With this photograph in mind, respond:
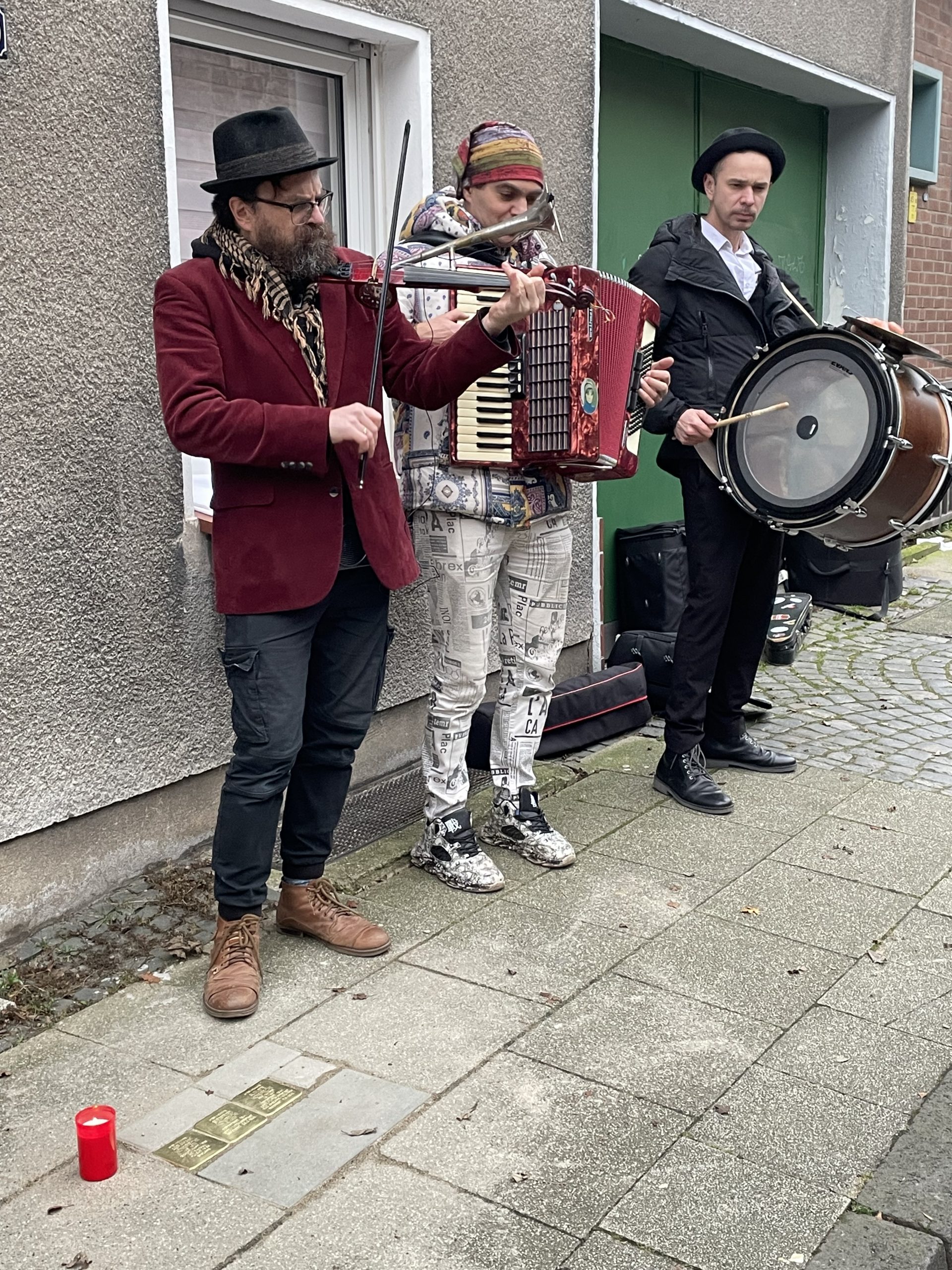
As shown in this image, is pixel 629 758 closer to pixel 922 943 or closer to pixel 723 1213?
pixel 922 943

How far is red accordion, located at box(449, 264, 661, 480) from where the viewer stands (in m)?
3.58

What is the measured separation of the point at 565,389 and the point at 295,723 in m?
1.13

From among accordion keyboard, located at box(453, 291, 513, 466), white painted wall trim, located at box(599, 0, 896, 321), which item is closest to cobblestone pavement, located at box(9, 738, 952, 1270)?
accordion keyboard, located at box(453, 291, 513, 466)

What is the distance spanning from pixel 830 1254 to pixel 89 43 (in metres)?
3.27

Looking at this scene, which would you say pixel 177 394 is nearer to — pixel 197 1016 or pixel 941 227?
pixel 197 1016

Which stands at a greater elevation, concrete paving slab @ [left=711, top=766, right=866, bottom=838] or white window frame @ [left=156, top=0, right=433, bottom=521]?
white window frame @ [left=156, top=0, right=433, bottom=521]

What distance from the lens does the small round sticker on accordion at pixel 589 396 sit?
11.8 feet

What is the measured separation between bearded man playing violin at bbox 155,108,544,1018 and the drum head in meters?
1.35

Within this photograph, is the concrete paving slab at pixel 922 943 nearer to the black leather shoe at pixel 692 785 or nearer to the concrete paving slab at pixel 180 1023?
the black leather shoe at pixel 692 785

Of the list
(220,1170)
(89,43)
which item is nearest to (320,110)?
(89,43)

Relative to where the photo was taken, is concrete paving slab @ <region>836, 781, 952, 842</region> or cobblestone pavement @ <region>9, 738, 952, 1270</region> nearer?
cobblestone pavement @ <region>9, 738, 952, 1270</region>

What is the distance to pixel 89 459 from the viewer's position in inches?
145

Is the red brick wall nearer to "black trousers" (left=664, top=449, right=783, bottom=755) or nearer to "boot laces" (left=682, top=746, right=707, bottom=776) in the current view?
"black trousers" (left=664, top=449, right=783, bottom=755)

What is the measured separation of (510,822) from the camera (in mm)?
4211
